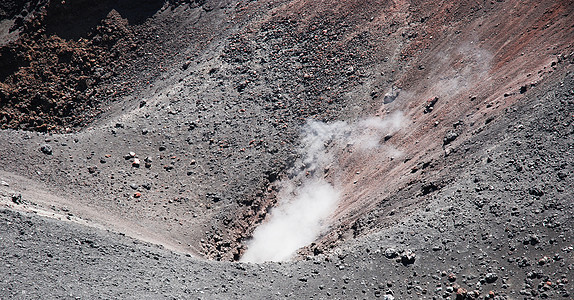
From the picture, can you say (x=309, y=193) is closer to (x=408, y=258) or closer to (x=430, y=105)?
(x=430, y=105)

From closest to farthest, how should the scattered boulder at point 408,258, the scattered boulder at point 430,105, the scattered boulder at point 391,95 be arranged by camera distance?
the scattered boulder at point 408,258, the scattered boulder at point 430,105, the scattered boulder at point 391,95

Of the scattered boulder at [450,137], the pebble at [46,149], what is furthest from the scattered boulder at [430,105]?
the pebble at [46,149]

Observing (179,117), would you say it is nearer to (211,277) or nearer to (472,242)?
(211,277)

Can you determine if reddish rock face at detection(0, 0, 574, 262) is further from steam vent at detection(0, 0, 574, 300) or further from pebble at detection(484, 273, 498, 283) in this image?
pebble at detection(484, 273, 498, 283)

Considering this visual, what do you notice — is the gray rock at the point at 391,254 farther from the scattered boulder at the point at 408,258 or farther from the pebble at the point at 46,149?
the pebble at the point at 46,149

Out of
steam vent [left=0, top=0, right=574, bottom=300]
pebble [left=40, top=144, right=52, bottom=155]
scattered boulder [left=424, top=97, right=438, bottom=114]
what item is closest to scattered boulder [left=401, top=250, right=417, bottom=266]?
steam vent [left=0, top=0, right=574, bottom=300]

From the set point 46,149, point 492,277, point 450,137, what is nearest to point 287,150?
point 450,137
